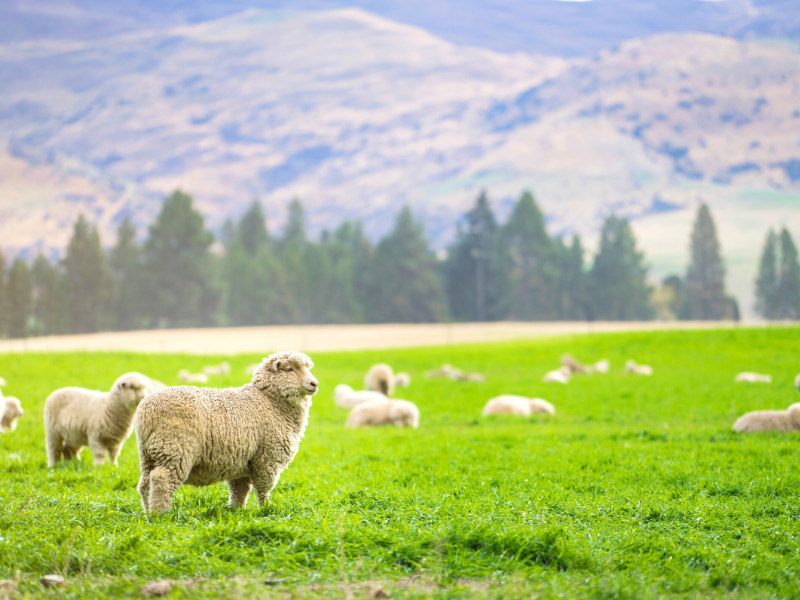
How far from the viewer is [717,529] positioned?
6.91 metres

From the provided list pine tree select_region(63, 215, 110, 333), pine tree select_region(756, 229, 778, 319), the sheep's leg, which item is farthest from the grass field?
pine tree select_region(756, 229, 778, 319)

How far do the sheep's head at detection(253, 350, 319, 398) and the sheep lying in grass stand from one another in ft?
31.2

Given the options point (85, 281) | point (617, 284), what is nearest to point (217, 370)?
point (85, 281)

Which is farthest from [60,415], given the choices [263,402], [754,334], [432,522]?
[754,334]

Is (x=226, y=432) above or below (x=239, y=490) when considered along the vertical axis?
above

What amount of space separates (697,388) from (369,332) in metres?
52.7

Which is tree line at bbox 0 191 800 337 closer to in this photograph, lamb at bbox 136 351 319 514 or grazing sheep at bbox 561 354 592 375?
grazing sheep at bbox 561 354 592 375

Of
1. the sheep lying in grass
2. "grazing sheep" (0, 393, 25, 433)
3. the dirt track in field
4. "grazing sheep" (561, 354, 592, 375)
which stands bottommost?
the dirt track in field

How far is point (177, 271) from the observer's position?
305ft

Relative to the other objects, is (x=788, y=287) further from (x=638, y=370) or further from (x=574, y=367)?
(x=638, y=370)

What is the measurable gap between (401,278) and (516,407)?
7936 cm

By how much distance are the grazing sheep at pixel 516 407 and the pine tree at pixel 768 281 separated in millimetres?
87642

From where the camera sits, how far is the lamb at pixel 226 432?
673 cm

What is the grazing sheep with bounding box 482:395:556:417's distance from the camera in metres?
19.0
